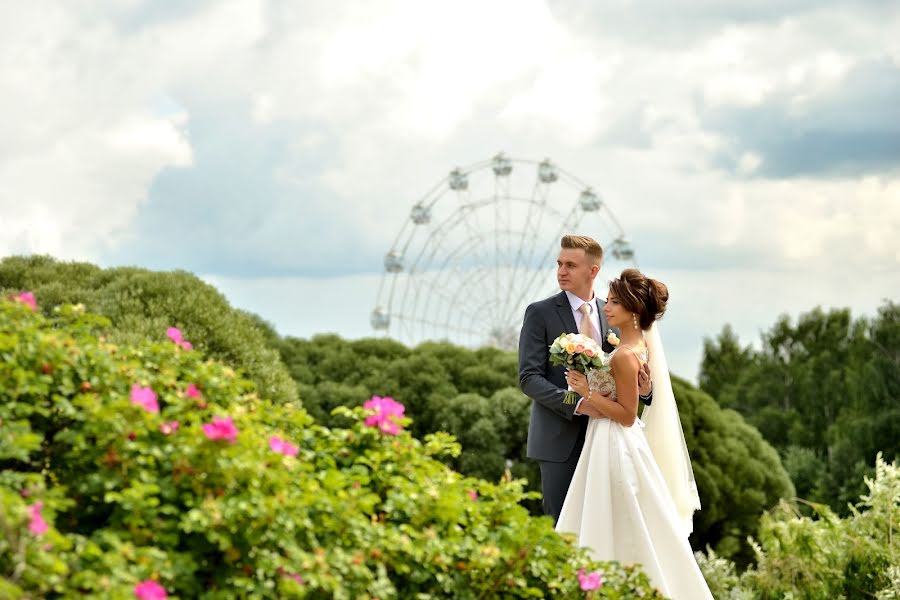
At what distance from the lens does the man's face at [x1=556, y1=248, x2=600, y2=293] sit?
21.2ft

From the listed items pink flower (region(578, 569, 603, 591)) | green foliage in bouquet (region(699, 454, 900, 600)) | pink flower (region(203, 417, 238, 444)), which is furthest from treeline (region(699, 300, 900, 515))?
pink flower (region(203, 417, 238, 444))

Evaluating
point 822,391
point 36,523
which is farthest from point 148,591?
point 822,391

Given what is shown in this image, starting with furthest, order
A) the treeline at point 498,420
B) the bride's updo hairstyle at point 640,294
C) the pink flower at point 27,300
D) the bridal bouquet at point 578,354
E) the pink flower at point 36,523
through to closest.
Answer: the treeline at point 498,420, the bride's updo hairstyle at point 640,294, the bridal bouquet at point 578,354, the pink flower at point 27,300, the pink flower at point 36,523

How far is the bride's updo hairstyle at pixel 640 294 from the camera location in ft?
20.4

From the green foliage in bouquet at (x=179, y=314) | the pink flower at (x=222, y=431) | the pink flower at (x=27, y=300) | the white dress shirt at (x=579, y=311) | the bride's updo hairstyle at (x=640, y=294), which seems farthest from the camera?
the green foliage in bouquet at (x=179, y=314)

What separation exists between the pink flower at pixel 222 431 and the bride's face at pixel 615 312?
10.6 feet

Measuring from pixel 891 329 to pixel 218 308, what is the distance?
18.1 m

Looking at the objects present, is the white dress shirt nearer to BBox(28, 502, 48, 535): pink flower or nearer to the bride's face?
the bride's face

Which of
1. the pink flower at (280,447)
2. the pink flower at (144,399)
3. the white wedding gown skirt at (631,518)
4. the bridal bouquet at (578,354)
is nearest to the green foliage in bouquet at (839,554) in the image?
the white wedding gown skirt at (631,518)

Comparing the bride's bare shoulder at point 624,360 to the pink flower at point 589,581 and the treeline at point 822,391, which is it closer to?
the pink flower at point 589,581

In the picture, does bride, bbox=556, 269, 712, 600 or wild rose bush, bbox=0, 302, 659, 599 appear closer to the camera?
wild rose bush, bbox=0, 302, 659, 599

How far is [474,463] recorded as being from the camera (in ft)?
57.3

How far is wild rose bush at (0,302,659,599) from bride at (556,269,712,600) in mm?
Result: 1682

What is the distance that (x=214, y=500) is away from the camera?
3.37 m
